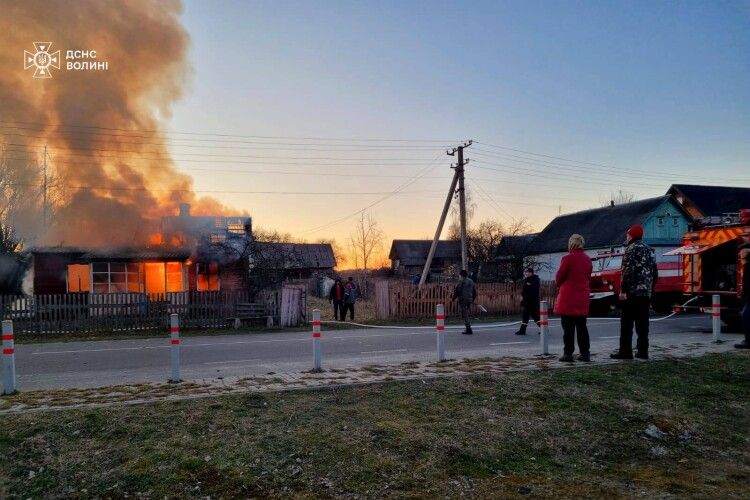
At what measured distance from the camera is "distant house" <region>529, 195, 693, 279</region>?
42.5 meters

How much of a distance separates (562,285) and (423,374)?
2.67 m

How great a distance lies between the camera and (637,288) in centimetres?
834

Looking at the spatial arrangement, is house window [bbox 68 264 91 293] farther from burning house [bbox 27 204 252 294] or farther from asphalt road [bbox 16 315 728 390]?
asphalt road [bbox 16 315 728 390]

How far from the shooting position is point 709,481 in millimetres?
4820

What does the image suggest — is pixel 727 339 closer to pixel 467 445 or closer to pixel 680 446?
pixel 680 446

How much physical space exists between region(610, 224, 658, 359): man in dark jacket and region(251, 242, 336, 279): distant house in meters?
17.7

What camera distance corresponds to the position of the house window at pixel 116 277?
25422 mm

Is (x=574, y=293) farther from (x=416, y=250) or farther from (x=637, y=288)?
(x=416, y=250)

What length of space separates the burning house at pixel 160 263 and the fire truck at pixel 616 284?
48.4ft

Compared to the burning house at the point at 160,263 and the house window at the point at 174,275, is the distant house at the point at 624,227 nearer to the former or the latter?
the burning house at the point at 160,263

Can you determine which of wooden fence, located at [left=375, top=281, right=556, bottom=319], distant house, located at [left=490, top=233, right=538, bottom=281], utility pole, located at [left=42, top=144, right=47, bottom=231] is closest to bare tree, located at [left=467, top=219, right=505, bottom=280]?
distant house, located at [left=490, top=233, right=538, bottom=281]

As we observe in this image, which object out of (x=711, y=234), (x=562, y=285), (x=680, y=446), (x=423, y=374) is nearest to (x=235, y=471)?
(x=423, y=374)

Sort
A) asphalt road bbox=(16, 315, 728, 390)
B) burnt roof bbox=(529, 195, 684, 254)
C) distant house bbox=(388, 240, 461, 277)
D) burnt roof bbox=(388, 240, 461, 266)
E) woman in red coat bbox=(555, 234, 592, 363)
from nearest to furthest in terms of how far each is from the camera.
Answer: woman in red coat bbox=(555, 234, 592, 363) < asphalt road bbox=(16, 315, 728, 390) < burnt roof bbox=(529, 195, 684, 254) < distant house bbox=(388, 240, 461, 277) < burnt roof bbox=(388, 240, 461, 266)

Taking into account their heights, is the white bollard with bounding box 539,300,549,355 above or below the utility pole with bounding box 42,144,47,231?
below
